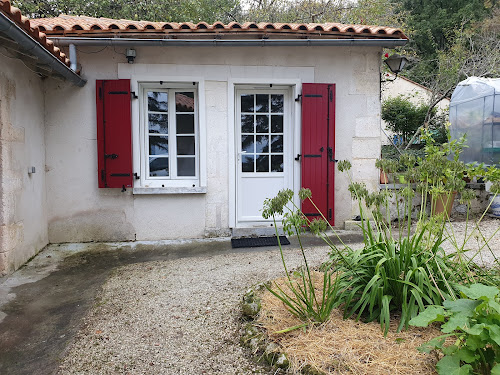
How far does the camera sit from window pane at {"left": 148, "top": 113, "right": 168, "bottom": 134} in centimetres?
543

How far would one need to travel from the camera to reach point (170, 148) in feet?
17.9

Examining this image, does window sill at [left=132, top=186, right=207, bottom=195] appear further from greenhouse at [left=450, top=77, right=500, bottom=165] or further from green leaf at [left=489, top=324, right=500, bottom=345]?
greenhouse at [left=450, top=77, right=500, bottom=165]

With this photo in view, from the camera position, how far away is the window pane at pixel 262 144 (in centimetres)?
566

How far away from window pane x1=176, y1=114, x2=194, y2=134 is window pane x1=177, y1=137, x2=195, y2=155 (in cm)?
10

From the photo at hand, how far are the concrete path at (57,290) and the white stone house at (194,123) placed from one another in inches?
15.3

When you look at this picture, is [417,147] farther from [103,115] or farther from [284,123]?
[103,115]

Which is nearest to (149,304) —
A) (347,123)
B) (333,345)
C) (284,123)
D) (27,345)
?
(27,345)

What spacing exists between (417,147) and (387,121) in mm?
1229

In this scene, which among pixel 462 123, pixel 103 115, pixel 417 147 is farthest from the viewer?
pixel 417 147

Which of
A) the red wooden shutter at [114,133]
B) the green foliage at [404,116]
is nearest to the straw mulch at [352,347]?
the red wooden shutter at [114,133]

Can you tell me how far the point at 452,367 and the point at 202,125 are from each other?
4335mm

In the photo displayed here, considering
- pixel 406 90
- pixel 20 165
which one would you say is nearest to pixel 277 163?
pixel 20 165

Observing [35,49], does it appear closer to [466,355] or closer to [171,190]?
[171,190]

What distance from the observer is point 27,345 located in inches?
97.9
